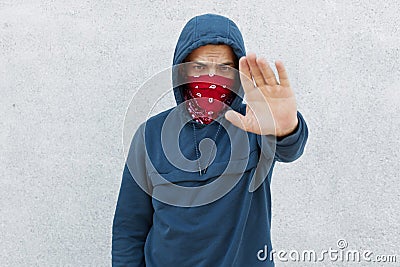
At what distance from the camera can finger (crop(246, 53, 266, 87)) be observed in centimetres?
120

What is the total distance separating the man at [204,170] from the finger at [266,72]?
151 mm

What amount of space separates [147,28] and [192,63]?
66 centimetres

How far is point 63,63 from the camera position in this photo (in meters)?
2.08

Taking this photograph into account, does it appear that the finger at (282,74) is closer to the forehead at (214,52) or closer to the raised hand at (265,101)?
the raised hand at (265,101)

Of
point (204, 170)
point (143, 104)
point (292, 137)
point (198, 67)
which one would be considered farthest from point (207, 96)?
point (143, 104)

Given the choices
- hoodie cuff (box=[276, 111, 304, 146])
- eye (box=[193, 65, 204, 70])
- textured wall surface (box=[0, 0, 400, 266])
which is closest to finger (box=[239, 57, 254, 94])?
hoodie cuff (box=[276, 111, 304, 146])

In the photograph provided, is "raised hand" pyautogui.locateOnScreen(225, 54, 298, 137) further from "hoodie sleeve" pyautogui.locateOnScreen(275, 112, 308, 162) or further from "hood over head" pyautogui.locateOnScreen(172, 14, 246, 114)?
"hood over head" pyautogui.locateOnScreen(172, 14, 246, 114)

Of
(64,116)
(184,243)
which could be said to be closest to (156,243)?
(184,243)

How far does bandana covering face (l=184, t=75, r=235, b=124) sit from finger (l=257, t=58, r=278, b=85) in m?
0.26

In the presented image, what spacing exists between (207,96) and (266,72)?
0.99 feet

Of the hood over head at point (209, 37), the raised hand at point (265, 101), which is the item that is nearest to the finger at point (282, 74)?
the raised hand at point (265, 101)

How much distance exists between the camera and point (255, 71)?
47.9 inches

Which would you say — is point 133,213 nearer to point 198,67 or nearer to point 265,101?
point 198,67

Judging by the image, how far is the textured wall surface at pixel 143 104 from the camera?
208 centimetres
